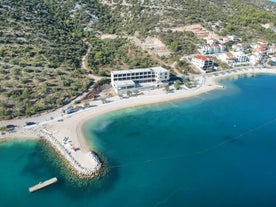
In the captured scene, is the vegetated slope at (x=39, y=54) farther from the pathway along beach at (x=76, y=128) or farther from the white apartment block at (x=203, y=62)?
the white apartment block at (x=203, y=62)

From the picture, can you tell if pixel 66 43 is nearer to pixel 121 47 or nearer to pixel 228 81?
pixel 121 47

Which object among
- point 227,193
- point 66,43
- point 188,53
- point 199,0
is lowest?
point 227,193

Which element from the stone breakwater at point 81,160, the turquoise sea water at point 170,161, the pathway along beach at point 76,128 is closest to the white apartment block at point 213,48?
the pathway along beach at point 76,128

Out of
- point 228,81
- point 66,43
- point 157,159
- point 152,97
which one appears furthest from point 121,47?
point 157,159

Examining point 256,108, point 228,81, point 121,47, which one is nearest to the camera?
point 256,108

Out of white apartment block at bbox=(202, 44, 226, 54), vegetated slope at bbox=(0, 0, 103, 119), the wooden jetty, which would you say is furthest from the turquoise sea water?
white apartment block at bbox=(202, 44, 226, 54)

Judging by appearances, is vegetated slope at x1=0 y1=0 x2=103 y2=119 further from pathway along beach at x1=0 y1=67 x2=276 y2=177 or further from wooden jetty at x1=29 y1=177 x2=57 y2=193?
wooden jetty at x1=29 y1=177 x2=57 y2=193

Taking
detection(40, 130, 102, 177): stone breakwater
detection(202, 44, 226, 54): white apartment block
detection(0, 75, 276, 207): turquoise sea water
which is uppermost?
detection(202, 44, 226, 54): white apartment block
